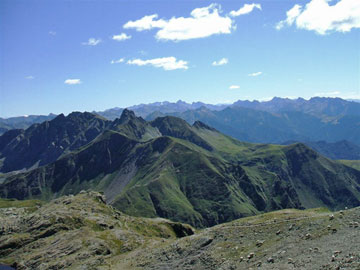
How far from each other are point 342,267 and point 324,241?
35.4ft

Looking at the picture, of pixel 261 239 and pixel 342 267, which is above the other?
pixel 342 267

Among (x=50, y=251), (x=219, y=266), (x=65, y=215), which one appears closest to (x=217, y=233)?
(x=219, y=266)

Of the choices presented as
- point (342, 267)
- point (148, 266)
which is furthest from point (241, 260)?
point (148, 266)

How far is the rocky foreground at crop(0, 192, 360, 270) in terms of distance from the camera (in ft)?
147

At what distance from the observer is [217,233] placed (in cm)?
6619

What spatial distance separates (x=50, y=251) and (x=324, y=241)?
245ft

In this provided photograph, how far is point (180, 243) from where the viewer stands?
227 feet

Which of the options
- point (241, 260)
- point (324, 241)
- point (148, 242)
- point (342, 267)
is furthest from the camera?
point (148, 242)

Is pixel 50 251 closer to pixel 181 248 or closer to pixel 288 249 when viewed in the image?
pixel 181 248

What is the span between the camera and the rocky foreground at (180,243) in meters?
44.9

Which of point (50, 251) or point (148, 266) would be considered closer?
point (148, 266)

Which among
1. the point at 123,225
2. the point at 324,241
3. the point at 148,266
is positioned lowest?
the point at 123,225

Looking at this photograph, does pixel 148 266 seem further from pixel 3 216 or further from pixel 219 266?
pixel 3 216

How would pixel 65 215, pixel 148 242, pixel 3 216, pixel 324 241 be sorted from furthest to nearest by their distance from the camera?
pixel 3 216 → pixel 65 215 → pixel 148 242 → pixel 324 241
